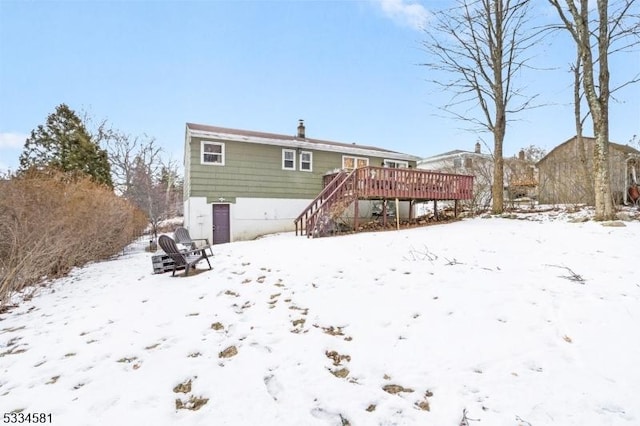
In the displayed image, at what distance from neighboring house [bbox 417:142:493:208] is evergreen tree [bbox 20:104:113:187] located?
25.7m

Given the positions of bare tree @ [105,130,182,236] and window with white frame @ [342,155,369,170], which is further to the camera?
bare tree @ [105,130,182,236]

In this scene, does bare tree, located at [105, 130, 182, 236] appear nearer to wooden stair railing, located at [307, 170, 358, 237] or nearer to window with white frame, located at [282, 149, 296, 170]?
window with white frame, located at [282, 149, 296, 170]

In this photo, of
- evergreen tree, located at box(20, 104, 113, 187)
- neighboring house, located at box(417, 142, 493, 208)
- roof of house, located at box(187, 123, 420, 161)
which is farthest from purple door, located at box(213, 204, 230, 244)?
evergreen tree, located at box(20, 104, 113, 187)

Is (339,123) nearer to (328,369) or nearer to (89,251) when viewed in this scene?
(89,251)

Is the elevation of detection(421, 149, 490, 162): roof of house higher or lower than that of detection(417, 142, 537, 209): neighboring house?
higher

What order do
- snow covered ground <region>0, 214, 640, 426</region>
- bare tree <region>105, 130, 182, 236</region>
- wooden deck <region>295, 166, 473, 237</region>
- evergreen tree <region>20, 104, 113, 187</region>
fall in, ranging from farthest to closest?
bare tree <region>105, 130, 182, 236</region>
evergreen tree <region>20, 104, 113, 187</region>
wooden deck <region>295, 166, 473, 237</region>
snow covered ground <region>0, 214, 640, 426</region>

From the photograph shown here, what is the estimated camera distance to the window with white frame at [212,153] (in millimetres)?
12516

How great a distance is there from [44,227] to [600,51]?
50.8ft

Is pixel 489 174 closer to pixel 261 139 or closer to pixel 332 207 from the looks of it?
→ pixel 332 207

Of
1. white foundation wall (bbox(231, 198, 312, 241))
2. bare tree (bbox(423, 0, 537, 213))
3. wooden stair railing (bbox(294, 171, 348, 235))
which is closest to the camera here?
wooden stair railing (bbox(294, 171, 348, 235))

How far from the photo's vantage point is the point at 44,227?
20.1 feet

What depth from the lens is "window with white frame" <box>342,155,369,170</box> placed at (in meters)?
15.5

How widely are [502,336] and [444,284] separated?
53.0 inches

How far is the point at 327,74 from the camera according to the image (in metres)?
17.1
